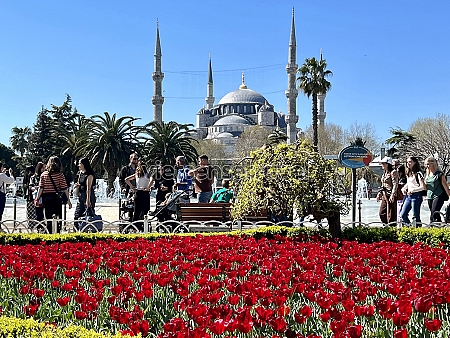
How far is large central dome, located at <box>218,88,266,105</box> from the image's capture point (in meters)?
100

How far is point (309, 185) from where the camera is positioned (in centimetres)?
602

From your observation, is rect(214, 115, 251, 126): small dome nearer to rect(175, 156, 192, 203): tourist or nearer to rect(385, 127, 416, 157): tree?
rect(385, 127, 416, 157): tree

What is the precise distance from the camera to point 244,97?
101 metres

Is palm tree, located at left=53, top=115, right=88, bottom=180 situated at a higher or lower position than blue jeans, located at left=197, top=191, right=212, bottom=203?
higher

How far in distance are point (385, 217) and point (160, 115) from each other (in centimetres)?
4476

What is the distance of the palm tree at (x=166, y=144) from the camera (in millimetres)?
30234

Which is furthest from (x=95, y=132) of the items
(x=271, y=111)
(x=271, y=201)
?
(x=271, y=111)

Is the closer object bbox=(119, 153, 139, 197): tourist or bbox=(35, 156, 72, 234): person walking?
bbox=(35, 156, 72, 234): person walking

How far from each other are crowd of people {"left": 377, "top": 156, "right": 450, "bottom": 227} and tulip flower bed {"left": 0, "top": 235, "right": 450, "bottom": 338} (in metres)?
3.14

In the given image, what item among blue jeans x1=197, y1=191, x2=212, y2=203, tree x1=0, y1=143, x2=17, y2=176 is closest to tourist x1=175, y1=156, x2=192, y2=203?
blue jeans x1=197, y1=191, x2=212, y2=203

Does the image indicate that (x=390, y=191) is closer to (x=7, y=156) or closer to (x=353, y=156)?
(x=353, y=156)

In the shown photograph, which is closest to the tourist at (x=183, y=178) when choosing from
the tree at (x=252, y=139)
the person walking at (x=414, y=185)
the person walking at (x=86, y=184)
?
the person walking at (x=86, y=184)

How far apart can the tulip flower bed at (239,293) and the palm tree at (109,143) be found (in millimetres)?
23168

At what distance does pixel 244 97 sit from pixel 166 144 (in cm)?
7225
